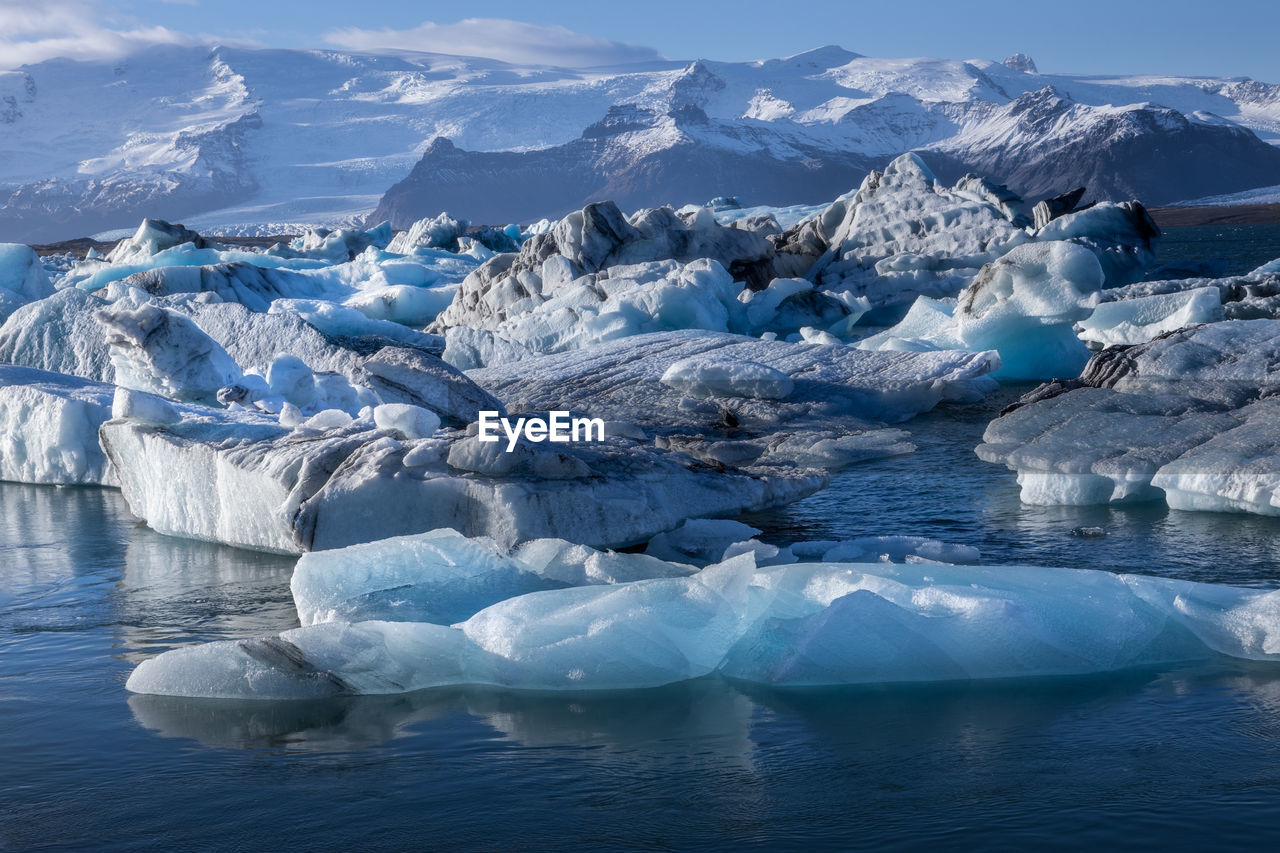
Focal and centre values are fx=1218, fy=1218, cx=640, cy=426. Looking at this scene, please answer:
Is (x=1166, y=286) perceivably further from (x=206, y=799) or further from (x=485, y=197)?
(x=485, y=197)

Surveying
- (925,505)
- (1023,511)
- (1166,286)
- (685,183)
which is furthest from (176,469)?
(685,183)

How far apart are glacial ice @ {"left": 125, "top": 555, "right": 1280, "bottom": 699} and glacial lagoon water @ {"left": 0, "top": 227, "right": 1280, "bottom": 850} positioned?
8 centimetres

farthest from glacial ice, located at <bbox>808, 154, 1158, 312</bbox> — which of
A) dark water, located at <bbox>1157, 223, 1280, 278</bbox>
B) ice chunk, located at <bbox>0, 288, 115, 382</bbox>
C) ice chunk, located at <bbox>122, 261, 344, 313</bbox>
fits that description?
ice chunk, located at <bbox>0, 288, 115, 382</bbox>

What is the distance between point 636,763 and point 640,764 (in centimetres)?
1

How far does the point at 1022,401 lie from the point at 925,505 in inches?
84.9

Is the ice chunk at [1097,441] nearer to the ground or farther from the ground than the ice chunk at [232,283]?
nearer to the ground

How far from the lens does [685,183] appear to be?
15550 cm

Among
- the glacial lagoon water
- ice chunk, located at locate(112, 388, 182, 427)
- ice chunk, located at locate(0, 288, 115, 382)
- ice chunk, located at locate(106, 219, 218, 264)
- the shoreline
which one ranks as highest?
the shoreline

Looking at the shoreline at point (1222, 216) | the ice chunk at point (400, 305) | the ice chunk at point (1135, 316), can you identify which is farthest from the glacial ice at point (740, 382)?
the shoreline at point (1222, 216)

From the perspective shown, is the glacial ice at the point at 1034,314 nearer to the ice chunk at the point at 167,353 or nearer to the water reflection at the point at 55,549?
the ice chunk at the point at 167,353

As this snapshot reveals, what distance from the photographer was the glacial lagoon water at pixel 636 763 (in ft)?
9.87

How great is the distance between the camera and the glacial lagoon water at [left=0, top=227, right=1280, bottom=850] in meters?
3.01

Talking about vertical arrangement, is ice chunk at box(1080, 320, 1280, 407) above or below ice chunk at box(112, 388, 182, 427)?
below

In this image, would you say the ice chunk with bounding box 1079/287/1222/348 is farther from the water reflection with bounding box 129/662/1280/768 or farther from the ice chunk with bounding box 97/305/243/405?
the water reflection with bounding box 129/662/1280/768
